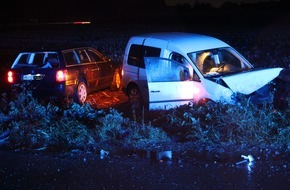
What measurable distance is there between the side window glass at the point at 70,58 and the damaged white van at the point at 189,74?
176cm

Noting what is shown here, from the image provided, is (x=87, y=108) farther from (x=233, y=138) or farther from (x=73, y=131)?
(x=233, y=138)

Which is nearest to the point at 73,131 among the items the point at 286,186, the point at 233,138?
the point at 233,138

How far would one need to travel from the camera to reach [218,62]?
10.8m

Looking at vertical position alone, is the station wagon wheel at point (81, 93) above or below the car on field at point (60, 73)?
below

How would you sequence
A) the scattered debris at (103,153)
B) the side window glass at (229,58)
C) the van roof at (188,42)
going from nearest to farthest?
the scattered debris at (103,153), the van roof at (188,42), the side window glass at (229,58)

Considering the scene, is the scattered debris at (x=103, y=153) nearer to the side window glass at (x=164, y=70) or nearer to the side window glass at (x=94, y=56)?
the side window glass at (x=164, y=70)

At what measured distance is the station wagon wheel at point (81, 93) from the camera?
1255 cm

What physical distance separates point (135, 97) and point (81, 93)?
185cm

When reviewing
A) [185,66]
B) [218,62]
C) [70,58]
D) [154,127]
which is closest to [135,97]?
[185,66]

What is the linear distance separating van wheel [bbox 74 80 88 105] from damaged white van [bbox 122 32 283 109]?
5.08 ft

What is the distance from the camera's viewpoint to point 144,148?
796 cm

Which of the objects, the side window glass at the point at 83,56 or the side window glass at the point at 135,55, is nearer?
the side window glass at the point at 135,55

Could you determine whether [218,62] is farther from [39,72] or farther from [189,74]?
[39,72]

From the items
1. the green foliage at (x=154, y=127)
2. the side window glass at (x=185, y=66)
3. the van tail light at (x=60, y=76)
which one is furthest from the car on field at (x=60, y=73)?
the side window glass at (x=185, y=66)
